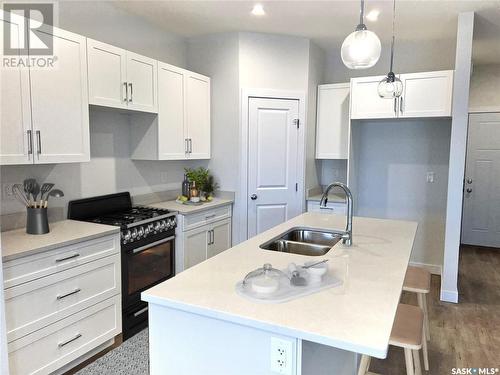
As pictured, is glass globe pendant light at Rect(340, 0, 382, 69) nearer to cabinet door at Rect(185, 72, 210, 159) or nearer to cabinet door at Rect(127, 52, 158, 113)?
cabinet door at Rect(127, 52, 158, 113)

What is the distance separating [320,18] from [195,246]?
8.52 ft

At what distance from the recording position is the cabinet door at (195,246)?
3.54 m

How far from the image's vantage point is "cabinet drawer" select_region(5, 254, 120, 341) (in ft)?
6.65

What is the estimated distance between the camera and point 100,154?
128 inches

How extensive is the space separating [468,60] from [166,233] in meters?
3.23

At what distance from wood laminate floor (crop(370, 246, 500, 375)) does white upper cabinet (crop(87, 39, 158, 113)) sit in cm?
280

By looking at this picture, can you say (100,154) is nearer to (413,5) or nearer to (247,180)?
(247,180)

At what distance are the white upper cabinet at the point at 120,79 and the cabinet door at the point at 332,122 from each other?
7.09 feet

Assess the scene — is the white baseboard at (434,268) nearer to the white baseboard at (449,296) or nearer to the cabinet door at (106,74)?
the white baseboard at (449,296)

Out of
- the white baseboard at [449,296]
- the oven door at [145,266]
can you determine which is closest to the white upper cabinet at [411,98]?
the white baseboard at [449,296]

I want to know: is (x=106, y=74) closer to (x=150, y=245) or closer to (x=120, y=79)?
(x=120, y=79)

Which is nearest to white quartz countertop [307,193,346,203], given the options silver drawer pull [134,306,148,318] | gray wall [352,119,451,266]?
gray wall [352,119,451,266]

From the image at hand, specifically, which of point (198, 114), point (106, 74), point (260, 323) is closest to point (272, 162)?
point (198, 114)

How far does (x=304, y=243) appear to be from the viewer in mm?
2482
